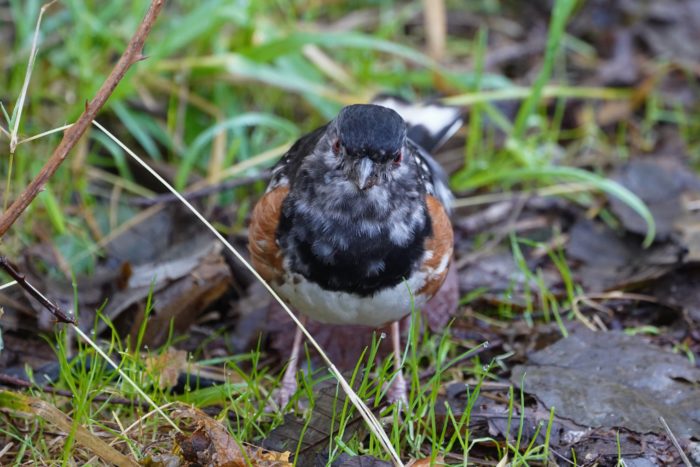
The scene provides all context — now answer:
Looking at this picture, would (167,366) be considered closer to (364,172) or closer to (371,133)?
(364,172)

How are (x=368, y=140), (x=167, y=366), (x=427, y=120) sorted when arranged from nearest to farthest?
1. (x=368, y=140)
2. (x=167, y=366)
3. (x=427, y=120)

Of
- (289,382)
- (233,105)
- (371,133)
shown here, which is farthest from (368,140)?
(233,105)

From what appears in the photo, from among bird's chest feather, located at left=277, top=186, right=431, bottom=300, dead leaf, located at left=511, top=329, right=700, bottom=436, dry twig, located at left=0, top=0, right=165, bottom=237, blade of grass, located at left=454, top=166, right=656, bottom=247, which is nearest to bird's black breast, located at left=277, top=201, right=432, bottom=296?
bird's chest feather, located at left=277, top=186, right=431, bottom=300

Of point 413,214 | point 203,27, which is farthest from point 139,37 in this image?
point 203,27

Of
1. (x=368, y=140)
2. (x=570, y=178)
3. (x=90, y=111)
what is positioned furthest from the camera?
(x=570, y=178)

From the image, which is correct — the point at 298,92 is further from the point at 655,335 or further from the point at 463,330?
the point at 655,335

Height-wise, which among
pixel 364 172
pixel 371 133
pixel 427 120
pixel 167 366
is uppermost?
pixel 371 133

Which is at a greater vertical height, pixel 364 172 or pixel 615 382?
pixel 364 172
